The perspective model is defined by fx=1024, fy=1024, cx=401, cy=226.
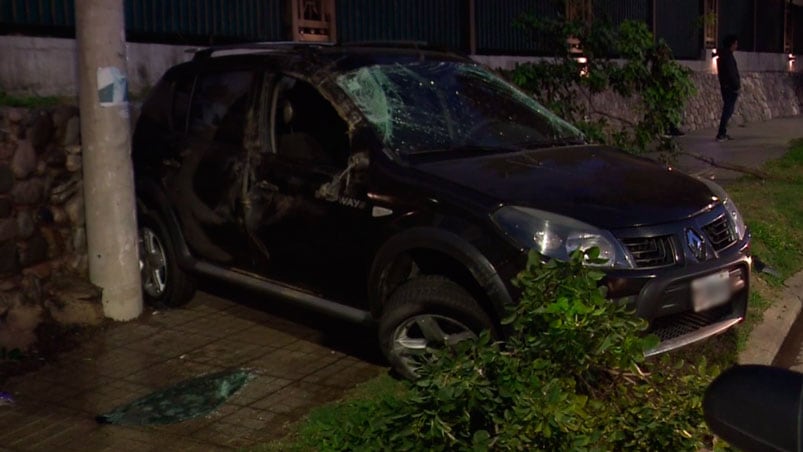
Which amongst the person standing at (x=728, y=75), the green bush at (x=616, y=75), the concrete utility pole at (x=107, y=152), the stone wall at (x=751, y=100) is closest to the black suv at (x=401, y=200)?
the concrete utility pole at (x=107, y=152)

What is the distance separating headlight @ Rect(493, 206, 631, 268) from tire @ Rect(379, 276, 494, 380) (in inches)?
17.3

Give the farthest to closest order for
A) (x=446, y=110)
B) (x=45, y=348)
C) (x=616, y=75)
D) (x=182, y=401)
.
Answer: (x=616, y=75) < (x=45, y=348) < (x=446, y=110) < (x=182, y=401)

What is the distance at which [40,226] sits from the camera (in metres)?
6.63

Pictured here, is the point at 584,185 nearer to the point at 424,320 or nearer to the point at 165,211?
the point at 424,320

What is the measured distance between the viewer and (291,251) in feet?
19.4

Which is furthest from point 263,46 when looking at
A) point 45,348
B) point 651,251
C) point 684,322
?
point 684,322

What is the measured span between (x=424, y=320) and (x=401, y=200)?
637 millimetres

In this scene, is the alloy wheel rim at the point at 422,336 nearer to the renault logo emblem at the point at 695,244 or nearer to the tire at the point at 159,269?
the renault logo emblem at the point at 695,244

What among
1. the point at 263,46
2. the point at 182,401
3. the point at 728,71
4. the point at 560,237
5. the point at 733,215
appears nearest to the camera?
the point at 560,237

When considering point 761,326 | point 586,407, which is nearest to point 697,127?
point 761,326

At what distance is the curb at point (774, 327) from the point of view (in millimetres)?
6195

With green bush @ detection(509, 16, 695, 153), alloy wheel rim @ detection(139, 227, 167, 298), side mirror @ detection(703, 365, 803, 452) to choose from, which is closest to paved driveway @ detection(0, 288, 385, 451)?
alloy wheel rim @ detection(139, 227, 167, 298)

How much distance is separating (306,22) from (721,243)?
6.45m

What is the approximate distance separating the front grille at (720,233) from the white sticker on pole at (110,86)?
11.9 feet
